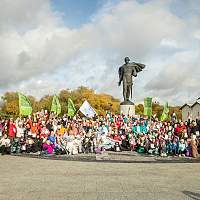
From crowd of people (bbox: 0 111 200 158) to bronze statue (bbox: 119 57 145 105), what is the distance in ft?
12.4

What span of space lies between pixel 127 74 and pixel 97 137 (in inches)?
288

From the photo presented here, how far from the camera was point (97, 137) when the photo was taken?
2225cm

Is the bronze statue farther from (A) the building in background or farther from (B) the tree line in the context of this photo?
(A) the building in background

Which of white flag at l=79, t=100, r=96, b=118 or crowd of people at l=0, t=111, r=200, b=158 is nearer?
crowd of people at l=0, t=111, r=200, b=158

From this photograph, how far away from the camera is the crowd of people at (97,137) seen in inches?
834

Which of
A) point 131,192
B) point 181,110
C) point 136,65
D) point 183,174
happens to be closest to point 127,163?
point 183,174

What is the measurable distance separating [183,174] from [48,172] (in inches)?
170

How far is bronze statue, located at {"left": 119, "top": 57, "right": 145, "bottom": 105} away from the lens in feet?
92.7

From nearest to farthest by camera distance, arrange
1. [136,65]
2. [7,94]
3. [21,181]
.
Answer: [21,181] → [136,65] → [7,94]

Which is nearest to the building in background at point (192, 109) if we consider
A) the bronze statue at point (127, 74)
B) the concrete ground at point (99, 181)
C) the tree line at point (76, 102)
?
the tree line at point (76, 102)

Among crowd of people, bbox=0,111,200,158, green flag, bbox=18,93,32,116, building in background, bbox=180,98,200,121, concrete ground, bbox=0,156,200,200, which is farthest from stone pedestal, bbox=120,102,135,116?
building in background, bbox=180,98,200,121

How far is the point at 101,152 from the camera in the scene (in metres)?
21.8

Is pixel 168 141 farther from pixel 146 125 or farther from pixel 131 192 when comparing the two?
pixel 131 192

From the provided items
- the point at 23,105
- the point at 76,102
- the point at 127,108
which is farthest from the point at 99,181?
the point at 76,102
